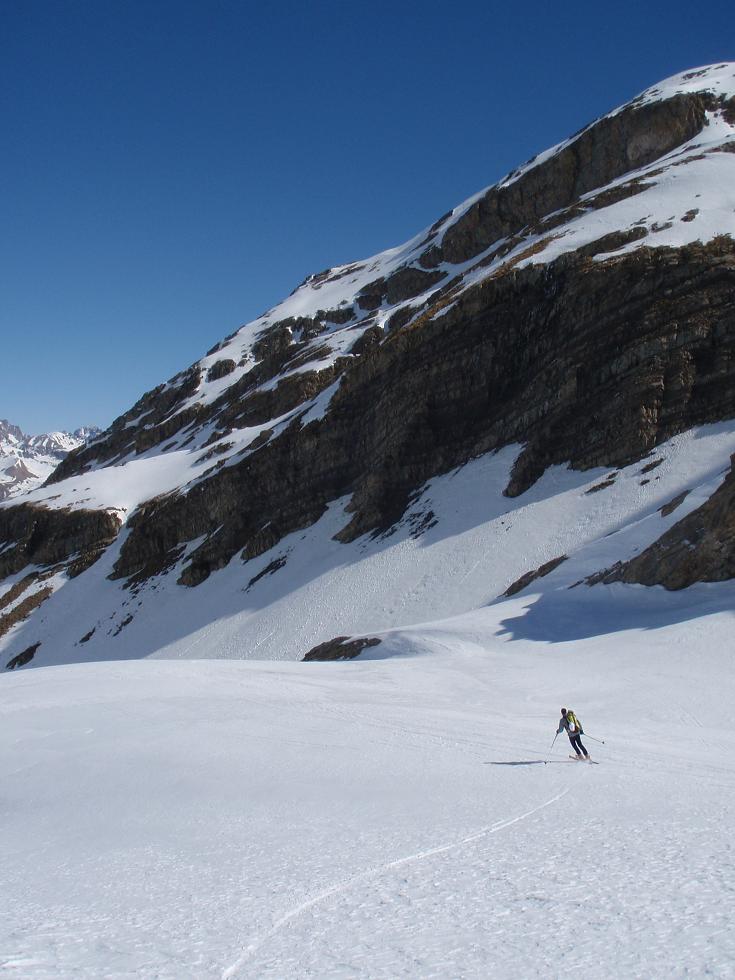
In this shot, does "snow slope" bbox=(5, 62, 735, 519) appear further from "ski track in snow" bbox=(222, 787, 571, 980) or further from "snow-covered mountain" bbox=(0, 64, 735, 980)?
"ski track in snow" bbox=(222, 787, 571, 980)

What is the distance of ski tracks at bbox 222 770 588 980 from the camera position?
201 inches

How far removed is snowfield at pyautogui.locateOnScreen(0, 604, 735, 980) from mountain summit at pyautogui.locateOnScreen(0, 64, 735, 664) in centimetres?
1315

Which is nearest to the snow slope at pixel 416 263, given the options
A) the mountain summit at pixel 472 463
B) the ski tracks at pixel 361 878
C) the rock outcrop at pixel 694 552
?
the mountain summit at pixel 472 463

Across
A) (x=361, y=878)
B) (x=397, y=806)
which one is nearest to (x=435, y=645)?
(x=397, y=806)

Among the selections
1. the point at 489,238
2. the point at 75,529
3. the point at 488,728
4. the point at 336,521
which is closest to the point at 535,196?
the point at 489,238

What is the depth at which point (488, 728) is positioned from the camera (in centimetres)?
1422

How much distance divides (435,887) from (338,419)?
174 ft

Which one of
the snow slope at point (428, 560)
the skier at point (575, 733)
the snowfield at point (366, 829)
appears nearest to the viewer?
the snowfield at point (366, 829)

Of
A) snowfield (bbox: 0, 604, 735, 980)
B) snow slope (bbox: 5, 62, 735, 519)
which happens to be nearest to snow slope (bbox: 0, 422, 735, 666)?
snowfield (bbox: 0, 604, 735, 980)

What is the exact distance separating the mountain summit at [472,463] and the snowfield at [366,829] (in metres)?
13.2

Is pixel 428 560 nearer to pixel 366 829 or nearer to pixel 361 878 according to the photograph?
pixel 366 829

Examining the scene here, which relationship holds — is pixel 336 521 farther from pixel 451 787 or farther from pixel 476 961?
pixel 476 961

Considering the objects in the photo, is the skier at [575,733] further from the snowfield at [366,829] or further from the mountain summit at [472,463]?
the mountain summit at [472,463]

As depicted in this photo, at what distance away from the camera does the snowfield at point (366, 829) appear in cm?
505
